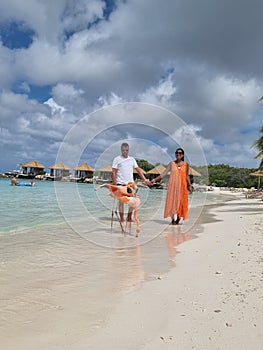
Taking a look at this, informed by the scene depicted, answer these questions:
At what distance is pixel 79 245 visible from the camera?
231 inches

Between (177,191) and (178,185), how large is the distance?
0.17 meters

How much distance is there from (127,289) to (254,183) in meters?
73.6

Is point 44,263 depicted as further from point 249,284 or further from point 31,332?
point 249,284

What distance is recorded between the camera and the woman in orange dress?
8406mm

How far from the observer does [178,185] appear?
848cm

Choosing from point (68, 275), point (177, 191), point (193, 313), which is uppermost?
point (177, 191)

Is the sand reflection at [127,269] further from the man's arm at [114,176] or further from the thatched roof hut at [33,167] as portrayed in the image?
the thatched roof hut at [33,167]

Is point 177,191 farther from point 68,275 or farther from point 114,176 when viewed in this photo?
point 68,275

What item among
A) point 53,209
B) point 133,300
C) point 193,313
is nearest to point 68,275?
point 133,300

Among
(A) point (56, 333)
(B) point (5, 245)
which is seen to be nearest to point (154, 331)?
(A) point (56, 333)

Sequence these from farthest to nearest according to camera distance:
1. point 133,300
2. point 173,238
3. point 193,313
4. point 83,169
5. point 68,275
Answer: point 83,169
point 173,238
point 68,275
point 133,300
point 193,313

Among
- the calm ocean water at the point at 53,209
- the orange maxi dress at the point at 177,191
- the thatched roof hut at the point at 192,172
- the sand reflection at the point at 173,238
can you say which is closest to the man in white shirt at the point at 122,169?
the calm ocean water at the point at 53,209

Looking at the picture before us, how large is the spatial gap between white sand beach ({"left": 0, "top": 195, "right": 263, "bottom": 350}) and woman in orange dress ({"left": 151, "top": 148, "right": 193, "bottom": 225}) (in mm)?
3425

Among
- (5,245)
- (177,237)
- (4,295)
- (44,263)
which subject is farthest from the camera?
(177,237)
